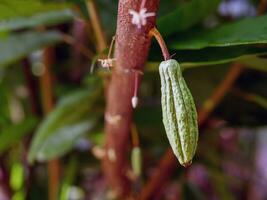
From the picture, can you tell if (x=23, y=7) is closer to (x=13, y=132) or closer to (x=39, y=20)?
(x=39, y=20)

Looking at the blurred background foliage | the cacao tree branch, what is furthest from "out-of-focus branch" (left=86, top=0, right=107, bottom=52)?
the cacao tree branch

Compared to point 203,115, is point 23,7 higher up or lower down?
higher up

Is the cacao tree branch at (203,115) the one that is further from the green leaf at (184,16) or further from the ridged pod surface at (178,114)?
the ridged pod surface at (178,114)

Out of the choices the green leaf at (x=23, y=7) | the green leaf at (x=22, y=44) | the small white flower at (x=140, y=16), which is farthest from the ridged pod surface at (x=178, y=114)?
the green leaf at (x=22, y=44)

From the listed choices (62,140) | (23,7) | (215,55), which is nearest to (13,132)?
(62,140)

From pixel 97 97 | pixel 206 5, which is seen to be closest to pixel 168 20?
pixel 206 5

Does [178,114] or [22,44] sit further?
[22,44]

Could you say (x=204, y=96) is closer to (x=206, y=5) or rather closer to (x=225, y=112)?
(x=225, y=112)

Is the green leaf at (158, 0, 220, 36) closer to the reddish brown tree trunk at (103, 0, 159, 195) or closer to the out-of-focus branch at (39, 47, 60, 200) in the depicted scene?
the reddish brown tree trunk at (103, 0, 159, 195)
